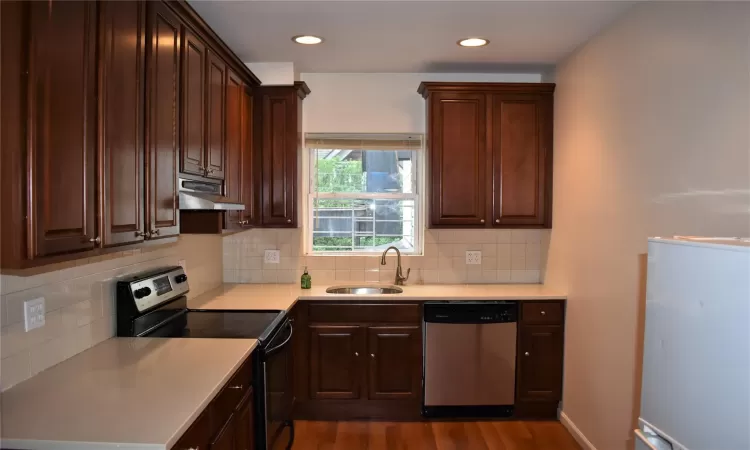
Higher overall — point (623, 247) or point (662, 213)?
point (662, 213)

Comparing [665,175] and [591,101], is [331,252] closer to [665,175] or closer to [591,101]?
[591,101]

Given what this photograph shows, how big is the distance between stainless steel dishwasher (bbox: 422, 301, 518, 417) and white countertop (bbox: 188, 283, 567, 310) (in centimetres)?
7

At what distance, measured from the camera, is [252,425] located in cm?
232

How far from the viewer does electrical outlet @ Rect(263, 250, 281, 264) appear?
4.06 m

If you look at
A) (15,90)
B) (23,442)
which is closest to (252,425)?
(23,442)

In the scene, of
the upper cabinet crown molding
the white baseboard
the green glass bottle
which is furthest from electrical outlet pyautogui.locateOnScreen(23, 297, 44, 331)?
the white baseboard

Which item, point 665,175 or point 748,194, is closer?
point 748,194

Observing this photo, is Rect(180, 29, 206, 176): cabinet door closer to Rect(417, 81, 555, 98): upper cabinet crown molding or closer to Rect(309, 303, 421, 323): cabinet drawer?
Rect(309, 303, 421, 323): cabinet drawer

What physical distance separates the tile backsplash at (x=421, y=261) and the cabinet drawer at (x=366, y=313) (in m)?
0.54

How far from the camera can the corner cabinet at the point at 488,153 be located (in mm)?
3795

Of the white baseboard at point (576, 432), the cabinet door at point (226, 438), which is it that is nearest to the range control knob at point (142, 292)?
the cabinet door at point (226, 438)

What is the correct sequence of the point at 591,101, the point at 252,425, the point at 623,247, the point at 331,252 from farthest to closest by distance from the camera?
the point at 331,252 < the point at 591,101 < the point at 623,247 < the point at 252,425

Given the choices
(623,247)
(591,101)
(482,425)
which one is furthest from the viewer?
(482,425)

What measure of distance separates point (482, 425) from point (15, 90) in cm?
329
